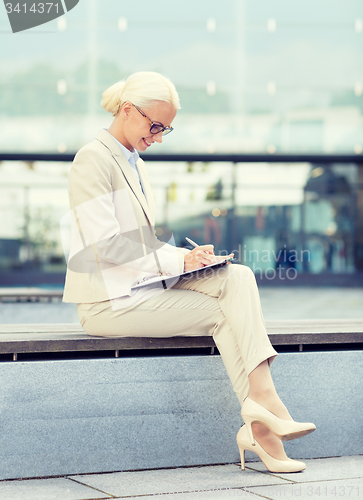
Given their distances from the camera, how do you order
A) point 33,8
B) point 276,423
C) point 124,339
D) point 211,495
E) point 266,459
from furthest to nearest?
point 33,8 → point 124,339 → point 266,459 → point 276,423 → point 211,495

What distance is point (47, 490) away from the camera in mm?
2451

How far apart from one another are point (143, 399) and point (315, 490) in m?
0.85

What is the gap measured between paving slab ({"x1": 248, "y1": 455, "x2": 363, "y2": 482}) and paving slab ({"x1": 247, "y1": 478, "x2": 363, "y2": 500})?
7 centimetres

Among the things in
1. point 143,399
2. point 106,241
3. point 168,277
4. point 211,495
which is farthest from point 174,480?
point 106,241

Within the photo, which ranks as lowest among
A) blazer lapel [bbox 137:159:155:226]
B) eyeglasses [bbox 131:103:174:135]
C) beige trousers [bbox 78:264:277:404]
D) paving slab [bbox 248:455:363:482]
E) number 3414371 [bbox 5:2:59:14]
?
paving slab [bbox 248:455:363:482]

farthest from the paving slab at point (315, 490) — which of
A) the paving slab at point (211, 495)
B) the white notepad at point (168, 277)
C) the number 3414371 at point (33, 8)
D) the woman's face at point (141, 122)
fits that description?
the number 3414371 at point (33, 8)

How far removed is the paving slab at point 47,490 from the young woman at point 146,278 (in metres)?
0.66

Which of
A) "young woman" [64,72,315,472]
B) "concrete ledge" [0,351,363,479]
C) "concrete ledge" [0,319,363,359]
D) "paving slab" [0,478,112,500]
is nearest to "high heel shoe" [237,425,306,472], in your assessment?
"young woman" [64,72,315,472]

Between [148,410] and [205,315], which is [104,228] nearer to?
[205,315]

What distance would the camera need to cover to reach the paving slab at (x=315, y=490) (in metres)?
2.37

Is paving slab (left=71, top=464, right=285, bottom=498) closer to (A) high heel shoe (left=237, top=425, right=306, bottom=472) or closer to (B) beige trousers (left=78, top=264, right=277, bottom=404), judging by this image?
(A) high heel shoe (left=237, top=425, right=306, bottom=472)

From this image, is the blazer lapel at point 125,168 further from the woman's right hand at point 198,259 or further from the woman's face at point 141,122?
the woman's right hand at point 198,259

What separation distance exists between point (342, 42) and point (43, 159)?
798cm

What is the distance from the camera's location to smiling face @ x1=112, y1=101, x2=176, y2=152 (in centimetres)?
281
